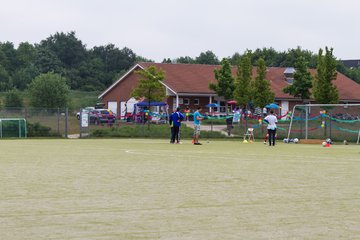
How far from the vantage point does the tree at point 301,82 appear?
6731 centimetres

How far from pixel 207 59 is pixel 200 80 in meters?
52.0

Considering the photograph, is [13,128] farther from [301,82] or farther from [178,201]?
[178,201]

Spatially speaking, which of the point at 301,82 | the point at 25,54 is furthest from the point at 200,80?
the point at 25,54

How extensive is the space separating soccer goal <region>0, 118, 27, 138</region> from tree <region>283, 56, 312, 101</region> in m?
29.5

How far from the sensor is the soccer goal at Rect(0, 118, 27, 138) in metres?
47.4

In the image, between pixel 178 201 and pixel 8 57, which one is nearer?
pixel 178 201

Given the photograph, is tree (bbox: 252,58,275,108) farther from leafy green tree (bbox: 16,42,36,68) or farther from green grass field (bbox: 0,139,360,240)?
leafy green tree (bbox: 16,42,36,68)

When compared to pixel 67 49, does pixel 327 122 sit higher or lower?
lower

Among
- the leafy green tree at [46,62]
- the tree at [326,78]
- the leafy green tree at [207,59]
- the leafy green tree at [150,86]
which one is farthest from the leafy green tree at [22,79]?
the tree at [326,78]

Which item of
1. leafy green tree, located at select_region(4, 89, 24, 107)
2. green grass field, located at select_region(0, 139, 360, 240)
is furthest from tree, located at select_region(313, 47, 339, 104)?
leafy green tree, located at select_region(4, 89, 24, 107)

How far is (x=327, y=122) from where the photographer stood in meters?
42.9

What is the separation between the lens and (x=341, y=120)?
1681 inches

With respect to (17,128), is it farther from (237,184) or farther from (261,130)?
(237,184)

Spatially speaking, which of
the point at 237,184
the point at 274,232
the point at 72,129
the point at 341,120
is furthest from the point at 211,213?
the point at 72,129
